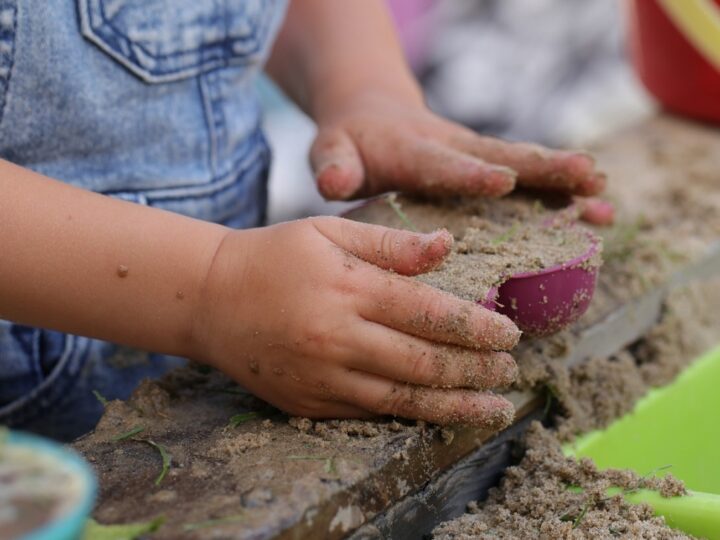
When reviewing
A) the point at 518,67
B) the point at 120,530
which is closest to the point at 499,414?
the point at 120,530

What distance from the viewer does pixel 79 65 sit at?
110cm

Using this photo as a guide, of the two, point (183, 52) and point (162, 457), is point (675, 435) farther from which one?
point (183, 52)

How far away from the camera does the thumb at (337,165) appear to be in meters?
1.23

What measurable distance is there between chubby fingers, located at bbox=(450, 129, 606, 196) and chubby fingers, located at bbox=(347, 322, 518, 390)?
35 cm

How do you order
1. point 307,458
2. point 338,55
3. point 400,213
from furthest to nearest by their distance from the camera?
A: point 338,55 < point 400,213 < point 307,458

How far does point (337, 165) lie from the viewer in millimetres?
1234

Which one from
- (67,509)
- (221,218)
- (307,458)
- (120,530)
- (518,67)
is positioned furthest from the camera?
(518,67)

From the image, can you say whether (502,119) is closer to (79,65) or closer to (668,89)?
(668,89)

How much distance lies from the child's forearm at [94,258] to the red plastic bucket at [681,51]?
1.30 meters

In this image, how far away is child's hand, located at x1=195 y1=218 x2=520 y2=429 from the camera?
34.0 inches

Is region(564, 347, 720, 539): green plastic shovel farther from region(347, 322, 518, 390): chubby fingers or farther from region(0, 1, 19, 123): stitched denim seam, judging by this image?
region(0, 1, 19, 123): stitched denim seam

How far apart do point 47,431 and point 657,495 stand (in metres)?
0.79

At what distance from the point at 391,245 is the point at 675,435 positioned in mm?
558

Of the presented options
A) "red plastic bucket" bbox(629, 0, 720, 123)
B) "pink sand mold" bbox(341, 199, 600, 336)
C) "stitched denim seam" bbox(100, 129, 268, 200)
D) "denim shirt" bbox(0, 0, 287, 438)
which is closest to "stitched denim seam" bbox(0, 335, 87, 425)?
"denim shirt" bbox(0, 0, 287, 438)
